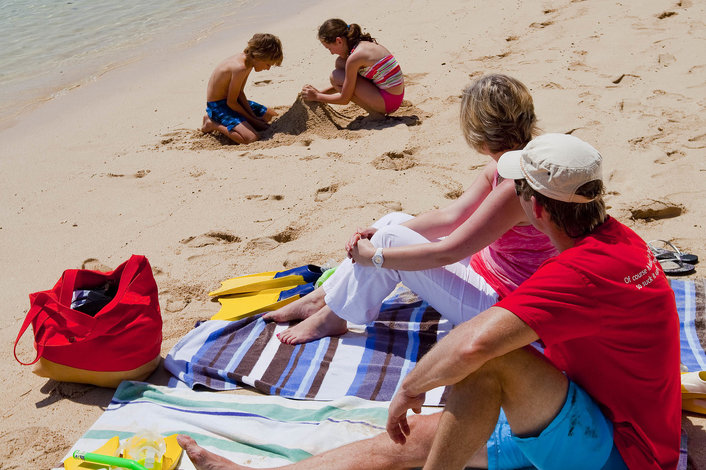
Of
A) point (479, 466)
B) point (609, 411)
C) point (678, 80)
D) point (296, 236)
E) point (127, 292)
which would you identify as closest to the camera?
point (609, 411)

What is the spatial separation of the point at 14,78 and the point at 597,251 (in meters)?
8.66

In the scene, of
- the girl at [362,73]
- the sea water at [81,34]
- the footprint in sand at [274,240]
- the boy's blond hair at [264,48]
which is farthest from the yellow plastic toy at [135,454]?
the sea water at [81,34]

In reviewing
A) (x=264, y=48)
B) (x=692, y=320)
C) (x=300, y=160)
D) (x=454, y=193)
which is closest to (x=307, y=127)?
(x=300, y=160)

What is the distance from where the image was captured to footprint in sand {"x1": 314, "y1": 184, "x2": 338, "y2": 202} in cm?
479

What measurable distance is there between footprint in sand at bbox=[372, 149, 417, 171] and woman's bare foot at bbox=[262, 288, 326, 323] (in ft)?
5.73

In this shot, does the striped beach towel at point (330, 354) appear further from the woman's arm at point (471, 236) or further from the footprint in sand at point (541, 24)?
the footprint in sand at point (541, 24)

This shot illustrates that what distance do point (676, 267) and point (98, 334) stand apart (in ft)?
9.26

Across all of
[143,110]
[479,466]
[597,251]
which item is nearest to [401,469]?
[479,466]

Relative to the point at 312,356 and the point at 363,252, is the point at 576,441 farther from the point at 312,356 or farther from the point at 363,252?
the point at 312,356

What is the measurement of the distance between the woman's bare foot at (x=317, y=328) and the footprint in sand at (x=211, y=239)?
1160mm

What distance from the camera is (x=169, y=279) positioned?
409cm

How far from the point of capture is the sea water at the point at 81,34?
8.57 m

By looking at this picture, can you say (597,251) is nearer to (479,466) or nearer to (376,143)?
(479,466)

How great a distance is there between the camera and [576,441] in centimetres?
199
